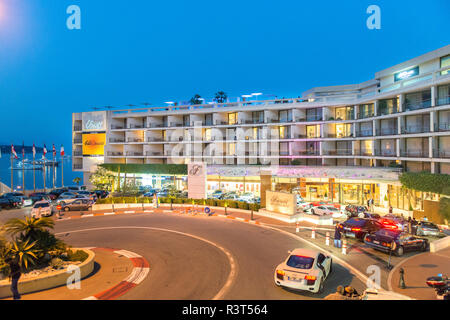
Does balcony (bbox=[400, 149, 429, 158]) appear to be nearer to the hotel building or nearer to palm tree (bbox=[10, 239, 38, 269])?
the hotel building

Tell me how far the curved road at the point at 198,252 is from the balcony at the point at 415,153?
977 inches

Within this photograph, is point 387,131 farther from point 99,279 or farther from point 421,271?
point 99,279

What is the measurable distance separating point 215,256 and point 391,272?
880cm

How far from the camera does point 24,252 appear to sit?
41.5 feet

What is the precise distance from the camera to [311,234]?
2142 centimetres

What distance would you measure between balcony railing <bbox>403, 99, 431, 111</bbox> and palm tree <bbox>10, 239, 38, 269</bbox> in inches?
1538

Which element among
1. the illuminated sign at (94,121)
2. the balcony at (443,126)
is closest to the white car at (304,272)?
the balcony at (443,126)

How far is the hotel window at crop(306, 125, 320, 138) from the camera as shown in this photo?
49.3 metres

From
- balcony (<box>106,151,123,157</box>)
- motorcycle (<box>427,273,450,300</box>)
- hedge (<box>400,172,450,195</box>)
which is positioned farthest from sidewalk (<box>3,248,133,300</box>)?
balcony (<box>106,151,123,157</box>)

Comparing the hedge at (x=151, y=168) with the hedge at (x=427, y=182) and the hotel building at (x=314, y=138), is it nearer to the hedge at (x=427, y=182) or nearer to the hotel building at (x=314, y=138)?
the hotel building at (x=314, y=138)

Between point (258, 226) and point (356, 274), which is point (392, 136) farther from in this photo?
point (356, 274)

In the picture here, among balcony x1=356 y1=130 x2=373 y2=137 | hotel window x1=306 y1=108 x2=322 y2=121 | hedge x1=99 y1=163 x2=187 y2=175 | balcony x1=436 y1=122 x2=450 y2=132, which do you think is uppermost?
hotel window x1=306 y1=108 x2=322 y2=121

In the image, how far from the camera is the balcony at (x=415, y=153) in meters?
35.4

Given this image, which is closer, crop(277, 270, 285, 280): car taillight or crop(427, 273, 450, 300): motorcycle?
crop(427, 273, 450, 300): motorcycle
